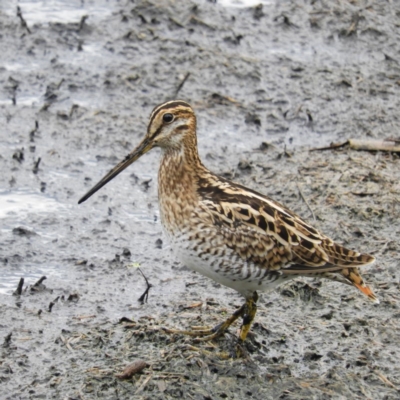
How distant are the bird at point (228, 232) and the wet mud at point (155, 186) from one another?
44 cm

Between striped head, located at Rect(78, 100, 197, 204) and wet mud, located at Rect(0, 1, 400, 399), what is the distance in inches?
45.3

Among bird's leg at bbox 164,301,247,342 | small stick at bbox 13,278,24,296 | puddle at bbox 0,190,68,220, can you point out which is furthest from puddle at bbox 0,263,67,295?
bird's leg at bbox 164,301,247,342

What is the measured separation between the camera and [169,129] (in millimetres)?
6211

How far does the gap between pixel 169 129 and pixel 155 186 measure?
2.13 m

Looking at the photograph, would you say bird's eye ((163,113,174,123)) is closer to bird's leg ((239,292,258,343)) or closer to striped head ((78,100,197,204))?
Result: striped head ((78,100,197,204))

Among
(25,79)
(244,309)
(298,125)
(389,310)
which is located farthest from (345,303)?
(25,79)

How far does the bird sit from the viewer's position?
582 centimetres

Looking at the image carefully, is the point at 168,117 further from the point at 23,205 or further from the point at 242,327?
the point at 23,205

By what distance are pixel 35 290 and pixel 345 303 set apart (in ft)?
7.11

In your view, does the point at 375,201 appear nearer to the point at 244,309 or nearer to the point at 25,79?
the point at 244,309

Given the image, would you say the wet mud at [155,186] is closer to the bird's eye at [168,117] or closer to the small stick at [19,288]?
the small stick at [19,288]

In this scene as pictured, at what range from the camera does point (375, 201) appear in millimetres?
7867

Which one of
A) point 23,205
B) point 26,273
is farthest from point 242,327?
point 23,205

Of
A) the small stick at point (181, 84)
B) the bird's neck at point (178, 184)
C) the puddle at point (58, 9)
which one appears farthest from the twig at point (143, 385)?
the puddle at point (58, 9)
